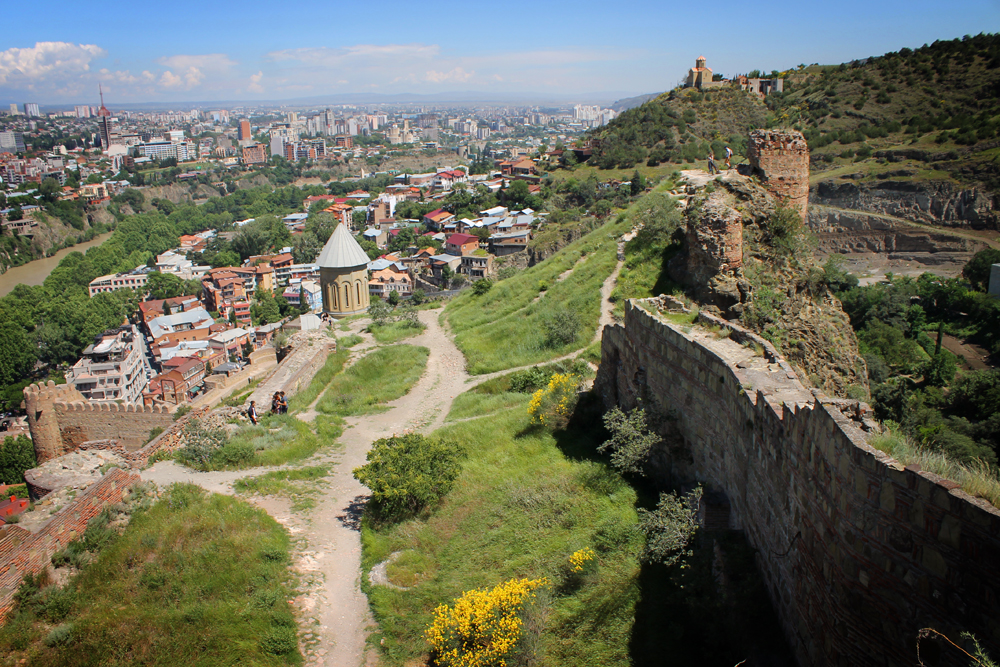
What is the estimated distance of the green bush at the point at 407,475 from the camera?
26.6 feet

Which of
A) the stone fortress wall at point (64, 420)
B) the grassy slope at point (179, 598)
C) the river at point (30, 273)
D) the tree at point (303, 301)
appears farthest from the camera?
the river at point (30, 273)

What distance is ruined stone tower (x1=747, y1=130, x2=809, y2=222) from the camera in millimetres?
11531

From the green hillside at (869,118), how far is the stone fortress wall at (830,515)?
93.9ft

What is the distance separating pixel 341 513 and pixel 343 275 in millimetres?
17651

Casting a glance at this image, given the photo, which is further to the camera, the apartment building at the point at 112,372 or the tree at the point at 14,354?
the tree at the point at 14,354

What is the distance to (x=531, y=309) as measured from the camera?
54.7 ft

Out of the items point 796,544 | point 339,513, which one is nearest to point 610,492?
point 796,544

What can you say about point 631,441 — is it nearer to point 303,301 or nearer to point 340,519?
point 340,519

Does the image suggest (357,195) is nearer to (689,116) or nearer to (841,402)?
(689,116)

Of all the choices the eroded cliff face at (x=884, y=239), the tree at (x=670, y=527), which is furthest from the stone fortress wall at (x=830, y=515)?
the eroded cliff face at (x=884, y=239)

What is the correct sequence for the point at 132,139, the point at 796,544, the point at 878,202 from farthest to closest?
the point at 132,139
the point at 878,202
the point at 796,544

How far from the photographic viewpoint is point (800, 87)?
45.5 metres

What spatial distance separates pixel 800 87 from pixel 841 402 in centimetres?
4986

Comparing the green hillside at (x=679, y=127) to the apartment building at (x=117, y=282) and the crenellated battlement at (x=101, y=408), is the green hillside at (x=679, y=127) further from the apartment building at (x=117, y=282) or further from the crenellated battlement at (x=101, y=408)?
the apartment building at (x=117, y=282)
